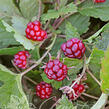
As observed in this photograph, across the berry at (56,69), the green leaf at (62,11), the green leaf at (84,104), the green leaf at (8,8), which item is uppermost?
the green leaf at (8,8)

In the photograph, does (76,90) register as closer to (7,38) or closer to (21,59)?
(21,59)

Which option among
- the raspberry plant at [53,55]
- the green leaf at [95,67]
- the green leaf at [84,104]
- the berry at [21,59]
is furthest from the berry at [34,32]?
the green leaf at [84,104]

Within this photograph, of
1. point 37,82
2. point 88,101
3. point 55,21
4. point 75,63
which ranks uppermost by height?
point 55,21

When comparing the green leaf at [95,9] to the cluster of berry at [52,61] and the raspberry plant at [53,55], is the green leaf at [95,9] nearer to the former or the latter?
the raspberry plant at [53,55]

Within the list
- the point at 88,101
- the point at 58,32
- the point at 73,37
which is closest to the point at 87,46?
the point at 73,37

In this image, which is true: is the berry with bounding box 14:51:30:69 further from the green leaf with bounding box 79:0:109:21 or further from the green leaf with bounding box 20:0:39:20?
the green leaf with bounding box 79:0:109:21

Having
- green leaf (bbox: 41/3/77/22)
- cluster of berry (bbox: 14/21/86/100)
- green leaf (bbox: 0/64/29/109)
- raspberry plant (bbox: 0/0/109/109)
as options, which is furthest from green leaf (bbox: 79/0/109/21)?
green leaf (bbox: 0/64/29/109)

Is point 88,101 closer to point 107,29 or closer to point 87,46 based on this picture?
point 87,46
